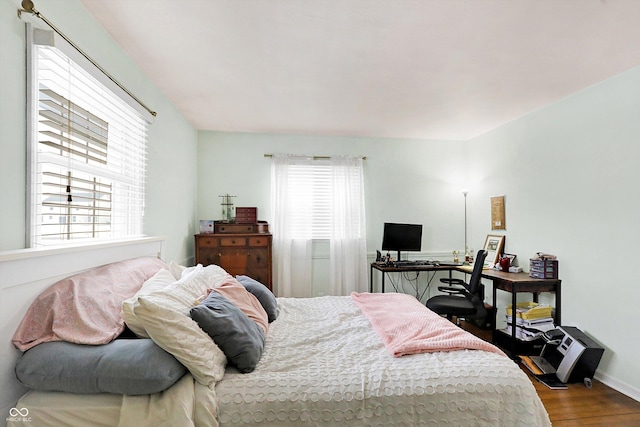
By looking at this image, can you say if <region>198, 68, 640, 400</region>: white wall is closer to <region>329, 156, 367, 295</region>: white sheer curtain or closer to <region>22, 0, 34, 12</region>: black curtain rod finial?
<region>329, 156, 367, 295</region>: white sheer curtain

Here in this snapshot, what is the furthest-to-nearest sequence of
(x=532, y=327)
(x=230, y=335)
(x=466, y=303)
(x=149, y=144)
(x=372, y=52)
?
1. (x=466, y=303)
2. (x=532, y=327)
3. (x=149, y=144)
4. (x=372, y=52)
5. (x=230, y=335)

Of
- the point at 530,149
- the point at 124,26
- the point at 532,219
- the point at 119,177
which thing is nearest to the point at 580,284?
the point at 532,219

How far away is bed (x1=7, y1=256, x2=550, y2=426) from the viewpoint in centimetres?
129

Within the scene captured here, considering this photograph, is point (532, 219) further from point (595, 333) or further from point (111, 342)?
point (111, 342)

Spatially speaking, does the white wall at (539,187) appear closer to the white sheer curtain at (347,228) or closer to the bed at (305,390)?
the white sheer curtain at (347,228)

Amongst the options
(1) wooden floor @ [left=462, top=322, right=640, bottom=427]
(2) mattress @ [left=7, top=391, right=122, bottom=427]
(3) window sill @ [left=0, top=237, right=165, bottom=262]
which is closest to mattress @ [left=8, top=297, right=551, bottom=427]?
(2) mattress @ [left=7, top=391, right=122, bottom=427]

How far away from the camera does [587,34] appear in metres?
2.12

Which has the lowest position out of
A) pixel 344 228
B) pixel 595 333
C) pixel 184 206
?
pixel 595 333

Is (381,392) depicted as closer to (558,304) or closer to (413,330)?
(413,330)

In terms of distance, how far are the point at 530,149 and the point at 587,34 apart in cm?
171

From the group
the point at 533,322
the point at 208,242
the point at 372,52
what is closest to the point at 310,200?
the point at 208,242

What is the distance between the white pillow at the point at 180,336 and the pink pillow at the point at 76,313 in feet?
0.69

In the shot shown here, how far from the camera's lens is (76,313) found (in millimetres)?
1438

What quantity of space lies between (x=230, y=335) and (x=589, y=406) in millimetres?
2715
